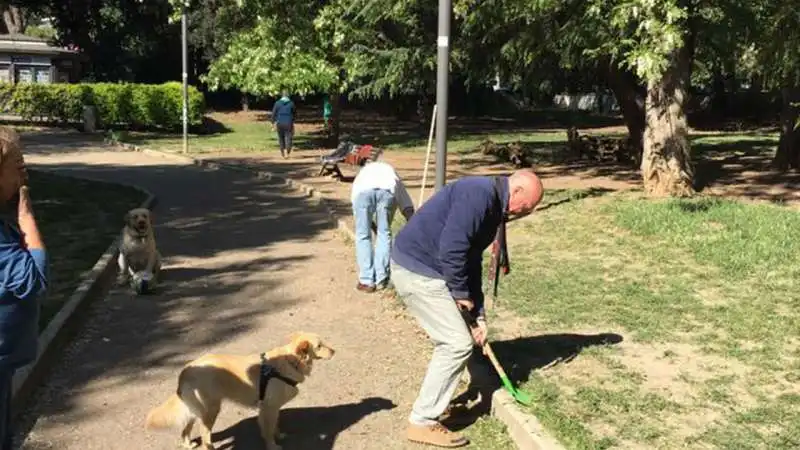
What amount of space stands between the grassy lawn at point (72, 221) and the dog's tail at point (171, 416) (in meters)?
2.38

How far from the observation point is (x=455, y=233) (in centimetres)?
452

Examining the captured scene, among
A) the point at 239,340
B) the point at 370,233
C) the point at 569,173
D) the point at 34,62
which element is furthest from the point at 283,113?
the point at 34,62

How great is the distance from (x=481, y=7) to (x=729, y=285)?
9711 mm

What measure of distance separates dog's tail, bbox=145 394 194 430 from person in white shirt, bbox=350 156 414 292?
4.01m

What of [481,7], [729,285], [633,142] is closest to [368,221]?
[729,285]

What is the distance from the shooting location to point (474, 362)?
19.5 feet

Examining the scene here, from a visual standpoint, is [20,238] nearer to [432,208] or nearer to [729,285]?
[432,208]

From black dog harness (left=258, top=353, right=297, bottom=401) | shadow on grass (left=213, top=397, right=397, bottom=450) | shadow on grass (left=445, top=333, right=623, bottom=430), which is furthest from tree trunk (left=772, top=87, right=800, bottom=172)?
black dog harness (left=258, top=353, right=297, bottom=401)

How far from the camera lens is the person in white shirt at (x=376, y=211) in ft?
27.0

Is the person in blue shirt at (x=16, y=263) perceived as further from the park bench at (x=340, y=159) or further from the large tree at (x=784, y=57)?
the park bench at (x=340, y=159)

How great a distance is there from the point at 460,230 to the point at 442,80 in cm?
381

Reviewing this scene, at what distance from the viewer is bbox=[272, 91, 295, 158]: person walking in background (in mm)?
22531

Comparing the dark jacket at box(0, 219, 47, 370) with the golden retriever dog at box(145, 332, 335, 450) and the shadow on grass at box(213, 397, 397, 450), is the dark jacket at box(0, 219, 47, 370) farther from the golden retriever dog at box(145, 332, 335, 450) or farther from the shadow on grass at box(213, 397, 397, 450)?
the shadow on grass at box(213, 397, 397, 450)

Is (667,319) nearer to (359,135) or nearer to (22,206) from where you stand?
(22,206)
